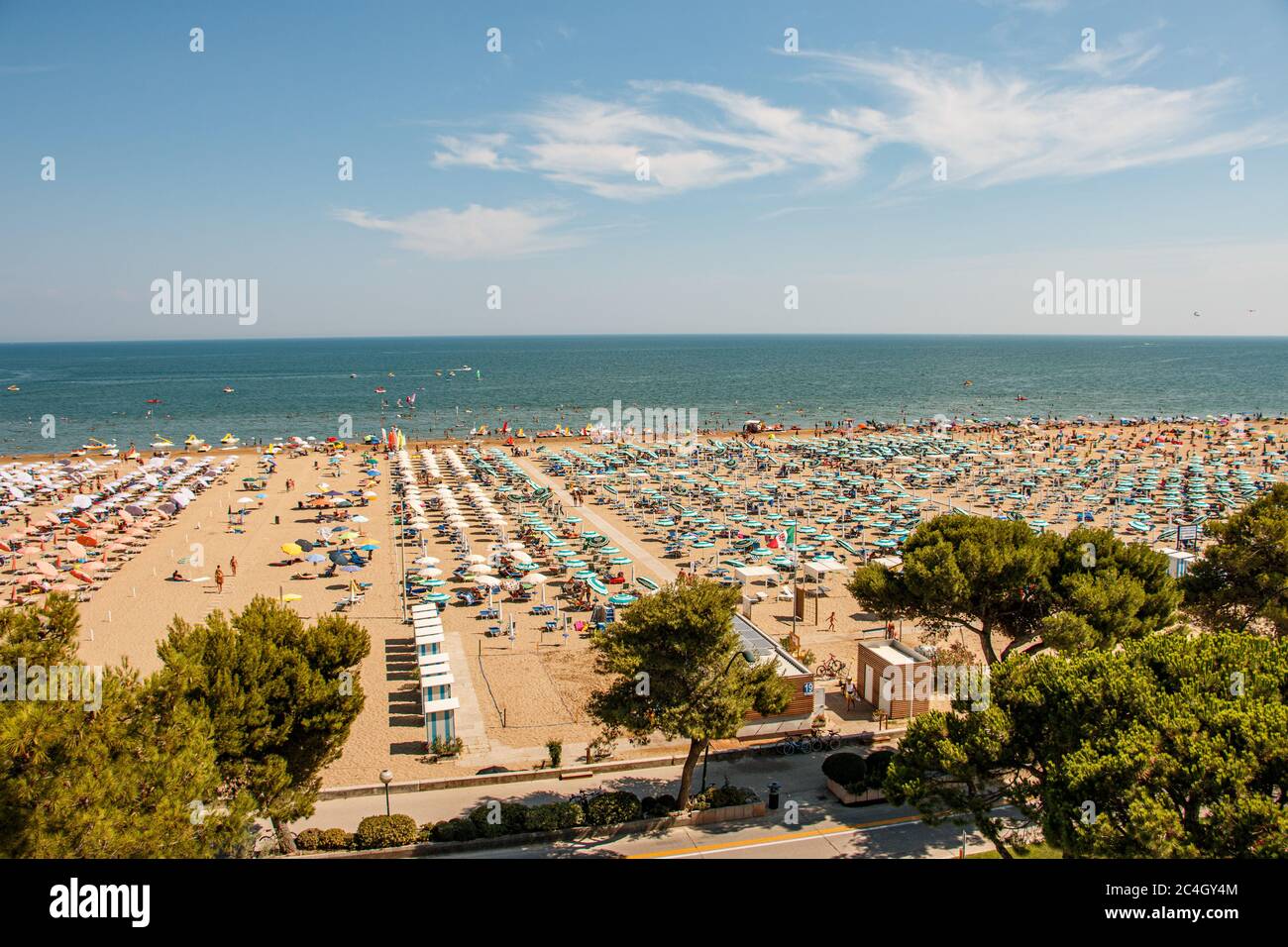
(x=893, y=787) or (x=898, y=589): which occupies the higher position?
(x=898, y=589)

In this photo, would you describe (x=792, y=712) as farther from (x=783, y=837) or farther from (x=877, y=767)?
(x=783, y=837)

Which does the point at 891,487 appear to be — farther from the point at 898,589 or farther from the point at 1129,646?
the point at 1129,646

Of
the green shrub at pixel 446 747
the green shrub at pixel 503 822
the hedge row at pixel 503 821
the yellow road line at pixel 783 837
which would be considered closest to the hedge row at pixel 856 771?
the yellow road line at pixel 783 837

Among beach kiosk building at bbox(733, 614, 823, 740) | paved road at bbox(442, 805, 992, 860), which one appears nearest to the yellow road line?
paved road at bbox(442, 805, 992, 860)

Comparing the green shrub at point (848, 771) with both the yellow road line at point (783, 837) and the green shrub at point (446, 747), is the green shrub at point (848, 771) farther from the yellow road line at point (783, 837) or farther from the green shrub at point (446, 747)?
the green shrub at point (446, 747)

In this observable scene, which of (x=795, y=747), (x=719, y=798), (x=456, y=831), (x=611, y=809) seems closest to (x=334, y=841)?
(x=456, y=831)
